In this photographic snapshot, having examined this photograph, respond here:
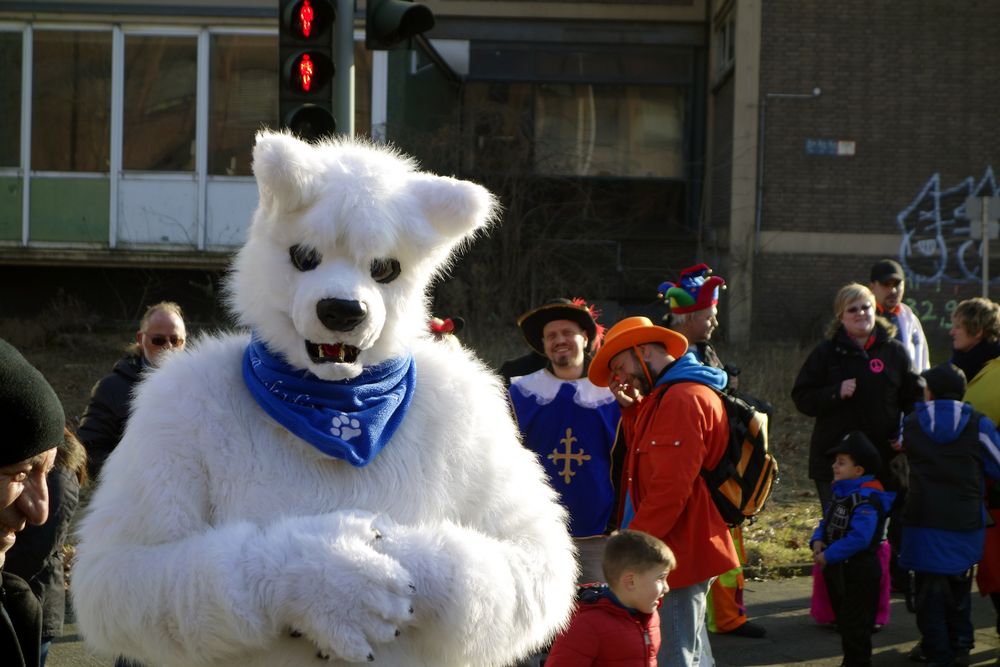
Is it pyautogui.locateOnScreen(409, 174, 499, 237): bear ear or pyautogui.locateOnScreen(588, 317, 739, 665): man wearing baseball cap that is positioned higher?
pyautogui.locateOnScreen(409, 174, 499, 237): bear ear

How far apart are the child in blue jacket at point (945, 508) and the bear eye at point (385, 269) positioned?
185 inches

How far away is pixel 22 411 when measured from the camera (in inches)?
89.0

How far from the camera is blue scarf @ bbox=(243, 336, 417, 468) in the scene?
9.82 ft

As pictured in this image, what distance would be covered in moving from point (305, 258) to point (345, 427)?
45 centimetres

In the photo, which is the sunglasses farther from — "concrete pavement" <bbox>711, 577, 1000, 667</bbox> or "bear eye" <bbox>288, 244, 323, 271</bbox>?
"concrete pavement" <bbox>711, 577, 1000, 667</bbox>

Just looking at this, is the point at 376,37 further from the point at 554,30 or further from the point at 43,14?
the point at 554,30

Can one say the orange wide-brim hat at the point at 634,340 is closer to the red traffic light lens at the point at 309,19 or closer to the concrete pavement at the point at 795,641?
the concrete pavement at the point at 795,641

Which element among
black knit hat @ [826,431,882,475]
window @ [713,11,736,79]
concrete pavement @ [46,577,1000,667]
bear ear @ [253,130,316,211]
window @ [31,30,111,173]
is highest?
window @ [713,11,736,79]

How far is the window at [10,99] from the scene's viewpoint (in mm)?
17516

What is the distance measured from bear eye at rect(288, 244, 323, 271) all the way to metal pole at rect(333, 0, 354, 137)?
12.6 feet

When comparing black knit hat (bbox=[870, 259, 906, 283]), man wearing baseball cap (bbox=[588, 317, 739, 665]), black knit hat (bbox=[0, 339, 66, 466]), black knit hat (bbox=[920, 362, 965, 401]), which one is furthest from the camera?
black knit hat (bbox=[870, 259, 906, 283])

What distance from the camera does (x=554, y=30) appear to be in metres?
22.7

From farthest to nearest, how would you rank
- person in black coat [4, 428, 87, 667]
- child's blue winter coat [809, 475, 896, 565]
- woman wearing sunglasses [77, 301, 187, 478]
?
child's blue winter coat [809, 475, 896, 565]
woman wearing sunglasses [77, 301, 187, 478]
person in black coat [4, 428, 87, 667]

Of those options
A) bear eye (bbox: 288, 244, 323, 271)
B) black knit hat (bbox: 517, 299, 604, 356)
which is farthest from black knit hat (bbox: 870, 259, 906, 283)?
bear eye (bbox: 288, 244, 323, 271)
